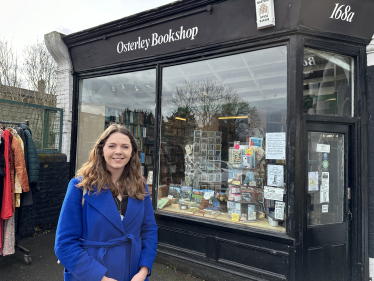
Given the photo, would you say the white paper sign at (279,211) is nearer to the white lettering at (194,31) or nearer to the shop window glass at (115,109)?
the shop window glass at (115,109)

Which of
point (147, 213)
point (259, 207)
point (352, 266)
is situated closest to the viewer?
point (147, 213)

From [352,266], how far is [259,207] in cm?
136

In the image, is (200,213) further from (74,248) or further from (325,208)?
(74,248)

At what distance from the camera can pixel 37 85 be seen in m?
13.7

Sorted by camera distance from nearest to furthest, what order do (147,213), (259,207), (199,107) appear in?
1. (147,213)
2. (259,207)
3. (199,107)

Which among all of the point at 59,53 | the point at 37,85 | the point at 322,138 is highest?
the point at 37,85

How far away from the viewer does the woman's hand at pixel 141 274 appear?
1628mm

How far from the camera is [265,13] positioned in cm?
327

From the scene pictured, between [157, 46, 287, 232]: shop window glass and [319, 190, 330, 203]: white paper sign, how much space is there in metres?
0.53

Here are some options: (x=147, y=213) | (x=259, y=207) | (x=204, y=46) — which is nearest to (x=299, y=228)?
(x=259, y=207)

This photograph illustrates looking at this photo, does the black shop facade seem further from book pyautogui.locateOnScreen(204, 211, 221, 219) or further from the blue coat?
the blue coat

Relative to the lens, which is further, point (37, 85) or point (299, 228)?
point (37, 85)

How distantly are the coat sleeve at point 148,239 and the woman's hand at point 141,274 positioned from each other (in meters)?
0.03

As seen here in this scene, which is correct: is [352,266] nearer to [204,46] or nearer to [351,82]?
[351,82]
